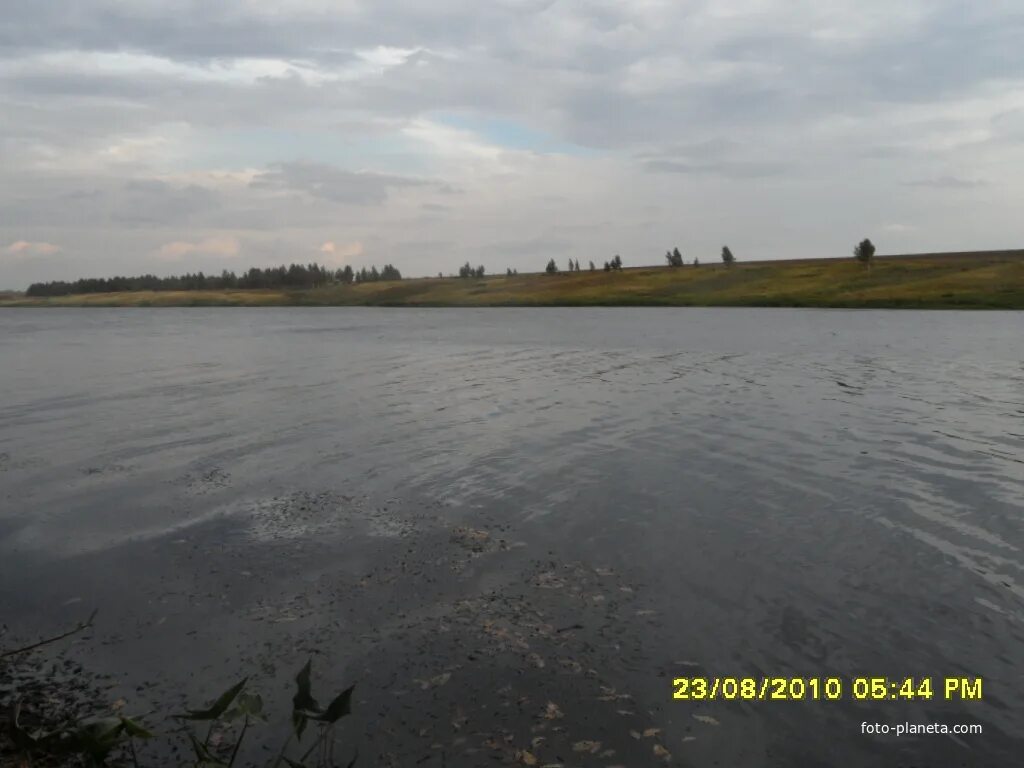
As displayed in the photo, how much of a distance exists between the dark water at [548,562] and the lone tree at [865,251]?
141313 mm

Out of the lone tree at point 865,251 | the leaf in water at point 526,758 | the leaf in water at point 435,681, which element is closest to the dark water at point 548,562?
the leaf in water at point 435,681

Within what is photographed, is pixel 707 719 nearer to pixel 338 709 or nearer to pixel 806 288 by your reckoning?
pixel 338 709

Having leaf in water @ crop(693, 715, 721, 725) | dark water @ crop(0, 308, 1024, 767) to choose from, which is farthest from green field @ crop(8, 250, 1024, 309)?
leaf in water @ crop(693, 715, 721, 725)

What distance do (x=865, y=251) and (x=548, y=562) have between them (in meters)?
166

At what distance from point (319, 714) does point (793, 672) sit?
5.86 m

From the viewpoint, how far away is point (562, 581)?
12094 millimetres

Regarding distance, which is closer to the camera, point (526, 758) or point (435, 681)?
point (526, 758)

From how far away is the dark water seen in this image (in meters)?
8.55

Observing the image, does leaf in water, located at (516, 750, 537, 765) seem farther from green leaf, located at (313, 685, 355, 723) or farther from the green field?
the green field

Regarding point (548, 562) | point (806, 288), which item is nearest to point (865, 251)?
point (806, 288)

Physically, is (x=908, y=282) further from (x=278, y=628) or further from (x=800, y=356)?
(x=278, y=628)

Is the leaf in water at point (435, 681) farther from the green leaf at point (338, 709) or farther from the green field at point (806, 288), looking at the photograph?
the green field at point (806, 288)

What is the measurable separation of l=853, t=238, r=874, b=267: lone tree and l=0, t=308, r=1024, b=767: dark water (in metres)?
141

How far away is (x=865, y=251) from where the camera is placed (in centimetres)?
15788
